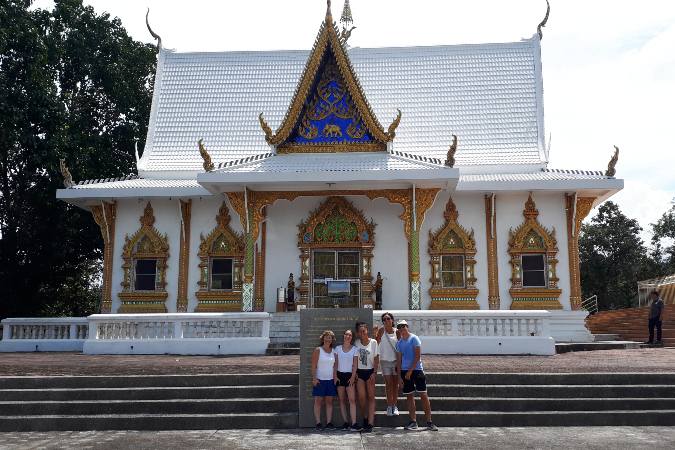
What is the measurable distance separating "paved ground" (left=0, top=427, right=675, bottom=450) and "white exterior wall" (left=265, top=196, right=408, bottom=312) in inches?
330

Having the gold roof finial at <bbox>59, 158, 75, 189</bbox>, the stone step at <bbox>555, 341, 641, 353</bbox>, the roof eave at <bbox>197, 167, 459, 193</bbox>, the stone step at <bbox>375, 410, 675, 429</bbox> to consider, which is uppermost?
the gold roof finial at <bbox>59, 158, 75, 189</bbox>

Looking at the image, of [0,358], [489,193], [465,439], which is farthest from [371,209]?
[465,439]

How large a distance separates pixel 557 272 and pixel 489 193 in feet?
7.92

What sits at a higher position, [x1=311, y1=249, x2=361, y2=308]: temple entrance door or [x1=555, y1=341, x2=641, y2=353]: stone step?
[x1=311, y1=249, x2=361, y2=308]: temple entrance door

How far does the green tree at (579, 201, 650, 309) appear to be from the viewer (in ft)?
110

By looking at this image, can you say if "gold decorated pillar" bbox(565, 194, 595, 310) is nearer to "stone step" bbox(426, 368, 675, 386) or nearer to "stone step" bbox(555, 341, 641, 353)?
"stone step" bbox(555, 341, 641, 353)

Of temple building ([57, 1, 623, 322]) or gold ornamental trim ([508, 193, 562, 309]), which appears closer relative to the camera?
temple building ([57, 1, 623, 322])

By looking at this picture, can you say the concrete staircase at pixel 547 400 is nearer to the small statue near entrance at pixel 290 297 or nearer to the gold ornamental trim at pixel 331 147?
the small statue near entrance at pixel 290 297

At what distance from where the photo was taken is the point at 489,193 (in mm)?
16422

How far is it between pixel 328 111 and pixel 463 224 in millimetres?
4167

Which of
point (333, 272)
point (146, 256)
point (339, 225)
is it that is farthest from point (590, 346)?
point (146, 256)

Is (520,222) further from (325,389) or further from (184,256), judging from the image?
(325,389)

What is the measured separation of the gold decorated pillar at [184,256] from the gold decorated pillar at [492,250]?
7.08 metres

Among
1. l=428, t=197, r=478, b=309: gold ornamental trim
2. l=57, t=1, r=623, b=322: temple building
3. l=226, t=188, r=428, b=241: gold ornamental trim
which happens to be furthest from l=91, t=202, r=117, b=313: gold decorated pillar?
l=428, t=197, r=478, b=309: gold ornamental trim
